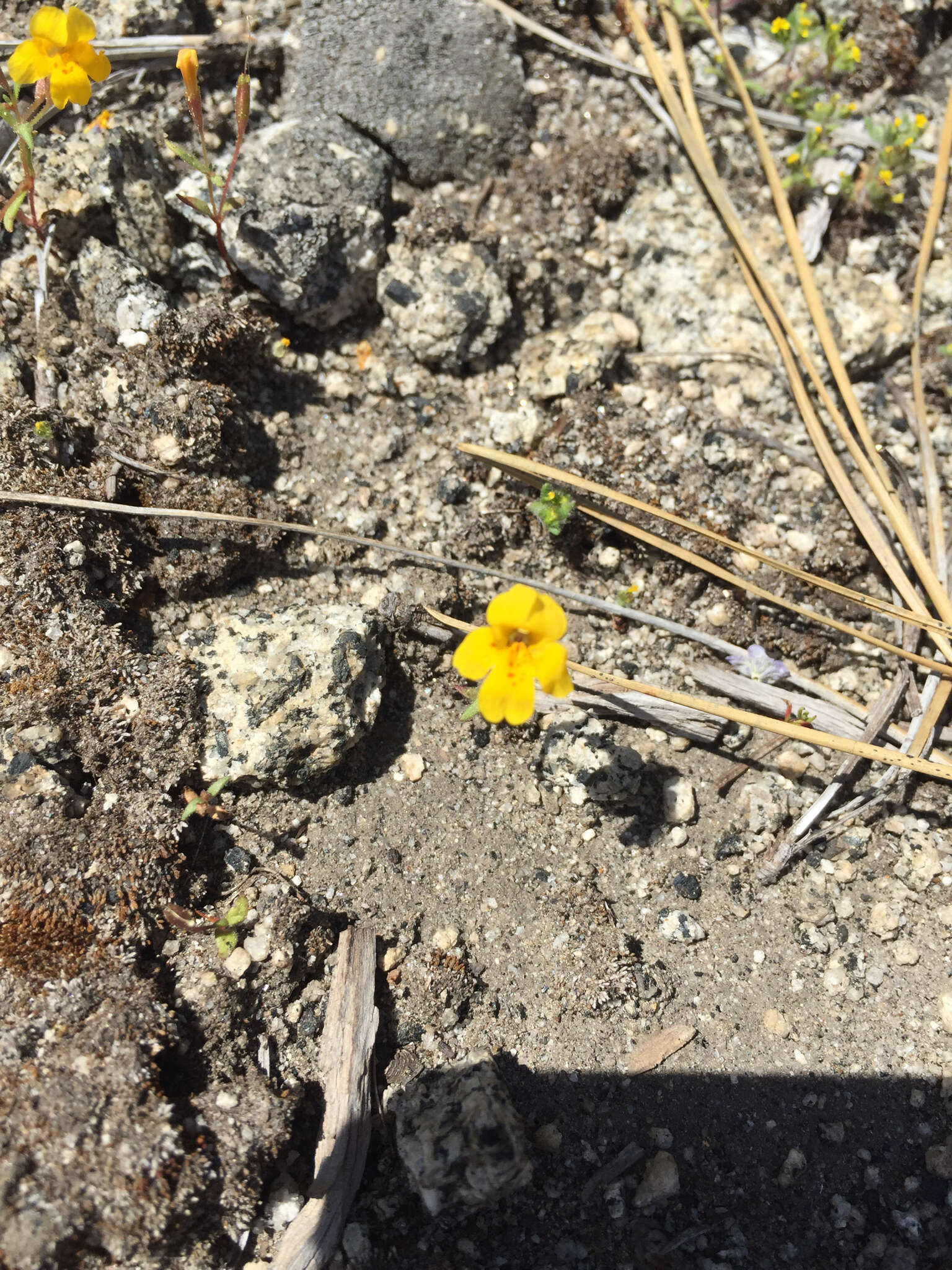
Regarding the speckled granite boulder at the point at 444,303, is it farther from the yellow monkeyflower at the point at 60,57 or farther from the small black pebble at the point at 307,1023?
the small black pebble at the point at 307,1023

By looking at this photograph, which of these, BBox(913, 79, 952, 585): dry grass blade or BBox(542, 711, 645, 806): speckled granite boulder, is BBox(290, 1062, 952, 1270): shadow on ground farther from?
BBox(913, 79, 952, 585): dry grass blade

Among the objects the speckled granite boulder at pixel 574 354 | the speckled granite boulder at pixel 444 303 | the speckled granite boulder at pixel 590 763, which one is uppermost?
the speckled granite boulder at pixel 444 303

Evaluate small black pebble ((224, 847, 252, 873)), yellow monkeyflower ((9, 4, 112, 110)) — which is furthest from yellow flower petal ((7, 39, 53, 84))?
small black pebble ((224, 847, 252, 873))

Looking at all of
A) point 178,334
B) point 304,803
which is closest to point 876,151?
point 178,334

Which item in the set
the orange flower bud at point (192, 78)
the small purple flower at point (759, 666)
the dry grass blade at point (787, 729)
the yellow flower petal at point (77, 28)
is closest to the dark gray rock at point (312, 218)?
the orange flower bud at point (192, 78)

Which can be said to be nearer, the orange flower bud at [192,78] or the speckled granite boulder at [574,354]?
the orange flower bud at [192,78]
